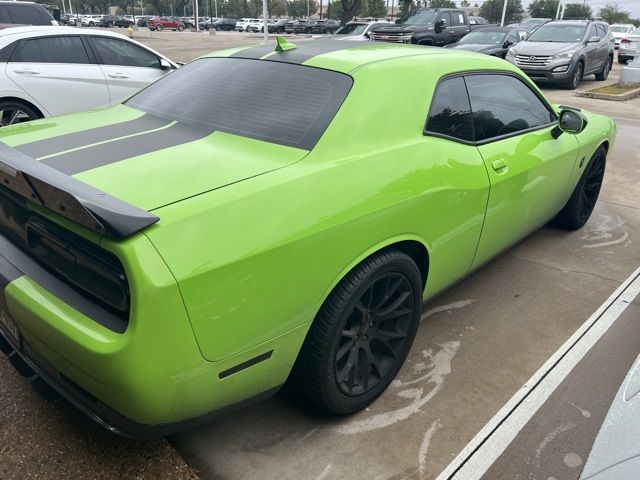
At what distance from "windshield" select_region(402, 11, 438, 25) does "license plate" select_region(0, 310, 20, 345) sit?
1781 centimetres

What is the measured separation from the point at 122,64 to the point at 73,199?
565cm

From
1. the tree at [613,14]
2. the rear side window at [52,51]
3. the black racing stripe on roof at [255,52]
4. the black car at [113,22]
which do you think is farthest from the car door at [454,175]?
the tree at [613,14]

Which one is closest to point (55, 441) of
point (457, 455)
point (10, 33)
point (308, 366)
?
point (308, 366)

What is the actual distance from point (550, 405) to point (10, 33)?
6.51m

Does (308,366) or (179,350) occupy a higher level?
(179,350)

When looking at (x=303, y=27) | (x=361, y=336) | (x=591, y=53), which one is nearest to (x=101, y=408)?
(x=361, y=336)

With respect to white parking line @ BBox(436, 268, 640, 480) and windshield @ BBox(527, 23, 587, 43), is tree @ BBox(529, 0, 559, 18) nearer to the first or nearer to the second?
windshield @ BBox(527, 23, 587, 43)

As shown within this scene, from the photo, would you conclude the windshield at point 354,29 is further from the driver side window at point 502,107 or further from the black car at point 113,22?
the black car at point 113,22

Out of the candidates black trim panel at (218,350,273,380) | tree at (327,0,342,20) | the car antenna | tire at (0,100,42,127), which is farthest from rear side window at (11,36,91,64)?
tree at (327,0,342,20)

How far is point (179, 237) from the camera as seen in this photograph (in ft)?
5.52

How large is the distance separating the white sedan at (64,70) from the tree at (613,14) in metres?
64.7

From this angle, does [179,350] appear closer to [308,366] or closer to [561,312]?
[308,366]

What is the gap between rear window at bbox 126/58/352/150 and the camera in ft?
7.84

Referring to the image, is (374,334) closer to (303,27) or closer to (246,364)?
(246,364)
